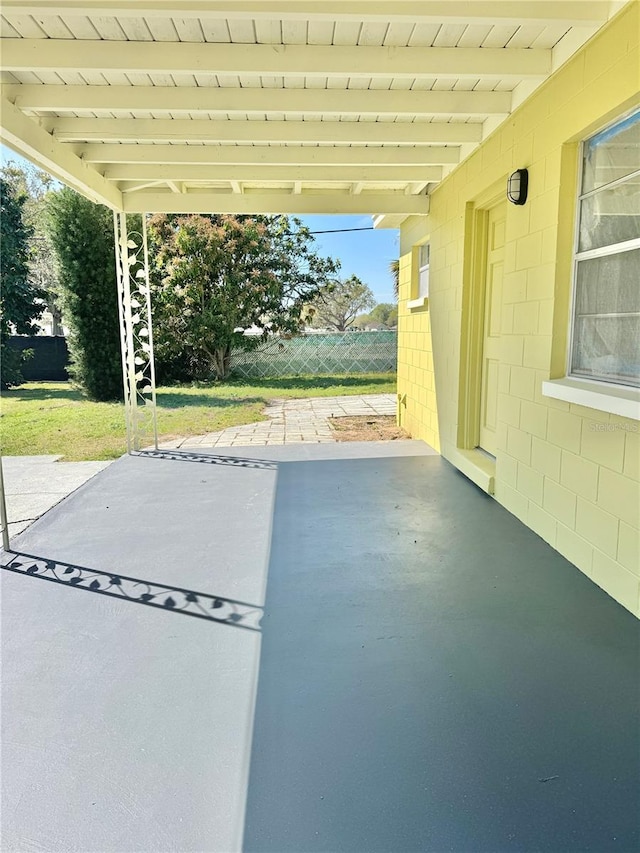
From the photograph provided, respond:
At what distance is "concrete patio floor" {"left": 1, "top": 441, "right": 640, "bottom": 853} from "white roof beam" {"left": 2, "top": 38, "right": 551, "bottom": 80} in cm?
283

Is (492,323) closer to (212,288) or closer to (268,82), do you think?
(268,82)

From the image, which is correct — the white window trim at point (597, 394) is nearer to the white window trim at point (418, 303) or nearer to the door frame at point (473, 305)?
the door frame at point (473, 305)

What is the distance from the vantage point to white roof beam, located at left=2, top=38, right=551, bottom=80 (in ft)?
9.91

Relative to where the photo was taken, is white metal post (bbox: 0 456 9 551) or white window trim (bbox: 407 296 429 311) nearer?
white metal post (bbox: 0 456 9 551)

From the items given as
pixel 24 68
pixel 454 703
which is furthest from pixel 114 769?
pixel 24 68

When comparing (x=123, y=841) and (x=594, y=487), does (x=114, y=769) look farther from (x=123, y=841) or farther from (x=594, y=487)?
(x=594, y=487)

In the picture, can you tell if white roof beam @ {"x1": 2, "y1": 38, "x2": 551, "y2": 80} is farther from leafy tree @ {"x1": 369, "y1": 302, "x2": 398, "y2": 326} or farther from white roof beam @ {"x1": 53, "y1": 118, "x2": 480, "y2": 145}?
leafy tree @ {"x1": 369, "y1": 302, "x2": 398, "y2": 326}

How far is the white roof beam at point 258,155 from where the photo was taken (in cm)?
469

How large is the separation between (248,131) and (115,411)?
23.0 ft

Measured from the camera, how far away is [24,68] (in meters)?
3.02

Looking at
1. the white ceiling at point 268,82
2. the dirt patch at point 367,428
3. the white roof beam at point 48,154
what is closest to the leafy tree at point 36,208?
the dirt patch at point 367,428

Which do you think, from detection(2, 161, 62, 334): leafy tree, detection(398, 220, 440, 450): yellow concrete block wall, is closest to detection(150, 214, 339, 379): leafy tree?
detection(398, 220, 440, 450): yellow concrete block wall

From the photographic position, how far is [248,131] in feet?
13.9

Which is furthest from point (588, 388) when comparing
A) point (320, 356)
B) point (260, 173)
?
point (320, 356)
